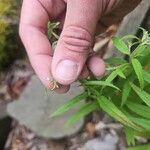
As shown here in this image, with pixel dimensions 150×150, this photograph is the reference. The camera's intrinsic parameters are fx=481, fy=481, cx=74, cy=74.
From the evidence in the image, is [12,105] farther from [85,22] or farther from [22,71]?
[85,22]

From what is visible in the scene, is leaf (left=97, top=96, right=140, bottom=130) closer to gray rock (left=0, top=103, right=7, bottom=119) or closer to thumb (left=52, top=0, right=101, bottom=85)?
thumb (left=52, top=0, right=101, bottom=85)

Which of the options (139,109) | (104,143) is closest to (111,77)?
(139,109)

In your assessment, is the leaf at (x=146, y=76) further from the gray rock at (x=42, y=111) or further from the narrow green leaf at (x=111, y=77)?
the gray rock at (x=42, y=111)

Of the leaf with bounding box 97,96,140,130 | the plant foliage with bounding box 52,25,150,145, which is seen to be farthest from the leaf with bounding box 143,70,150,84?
the leaf with bounding box 97,96,140,130

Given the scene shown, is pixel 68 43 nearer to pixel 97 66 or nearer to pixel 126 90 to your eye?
pixel 97 66

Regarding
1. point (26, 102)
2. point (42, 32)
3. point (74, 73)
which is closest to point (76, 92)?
point (26, 102)
